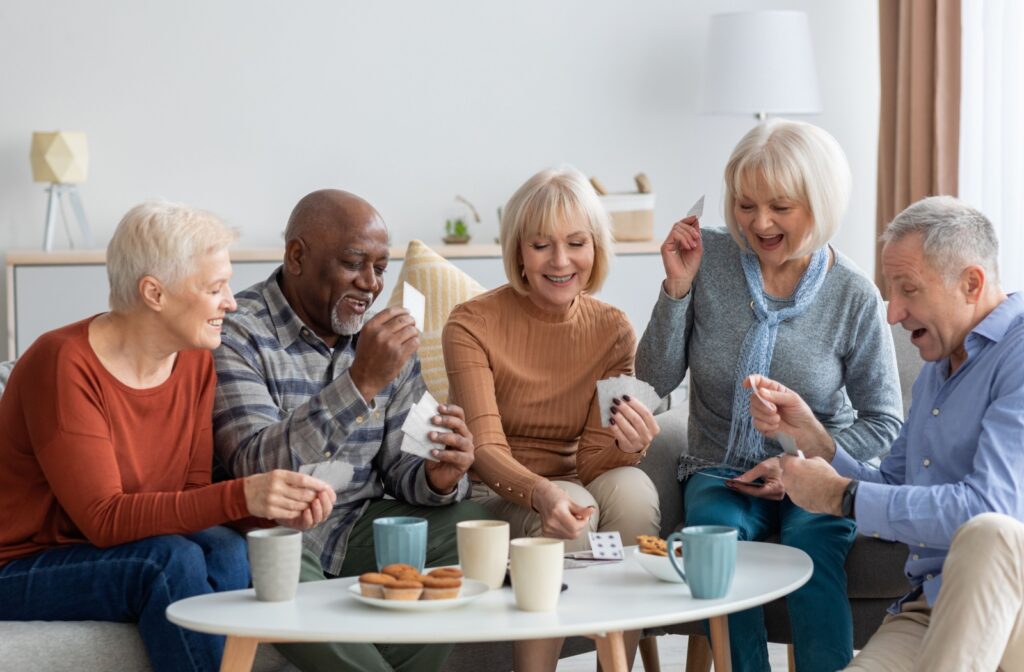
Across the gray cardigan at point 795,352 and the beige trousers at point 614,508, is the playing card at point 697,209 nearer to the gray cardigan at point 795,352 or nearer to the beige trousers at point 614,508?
the gray cardigan at point 795,352

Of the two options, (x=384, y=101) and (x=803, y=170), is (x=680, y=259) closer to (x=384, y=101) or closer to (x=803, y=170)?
(x=803, y=170)

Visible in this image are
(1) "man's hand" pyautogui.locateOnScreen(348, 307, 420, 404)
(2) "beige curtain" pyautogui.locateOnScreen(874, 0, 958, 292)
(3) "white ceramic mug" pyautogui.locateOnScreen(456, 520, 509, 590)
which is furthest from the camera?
(2) "beige curtain" pyautogui.locateOnScreen(874, 0, 958, 292)

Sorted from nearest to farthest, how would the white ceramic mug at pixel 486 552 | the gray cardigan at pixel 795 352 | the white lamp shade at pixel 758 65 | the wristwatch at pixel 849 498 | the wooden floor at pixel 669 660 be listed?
the white ceramic mug at pixel 486 552 < the wristwatch at pixel 849 498 < the gray cardigan at pixel 795 352 < the wooden floor at pixel 669 660 < the white lamp shade at pixel 758 65

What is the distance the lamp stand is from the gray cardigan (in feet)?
8.70

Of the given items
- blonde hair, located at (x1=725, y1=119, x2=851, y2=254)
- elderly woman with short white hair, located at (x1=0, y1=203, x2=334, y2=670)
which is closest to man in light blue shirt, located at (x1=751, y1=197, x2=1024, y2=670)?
blonde hair, located at (x1=725, y1=119, x2=851, y2=254)

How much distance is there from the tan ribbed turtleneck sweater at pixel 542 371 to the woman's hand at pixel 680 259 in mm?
150

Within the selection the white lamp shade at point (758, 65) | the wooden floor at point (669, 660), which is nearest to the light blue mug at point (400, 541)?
the wooden floor at point (669, 660)

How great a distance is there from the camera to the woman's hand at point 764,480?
2434mm

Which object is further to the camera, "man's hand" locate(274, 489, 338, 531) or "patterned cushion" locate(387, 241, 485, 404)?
"patterned cushion" locate(387, 241, 485, 404)

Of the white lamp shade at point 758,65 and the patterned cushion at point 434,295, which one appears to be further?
the white lamp shade at point 758,65

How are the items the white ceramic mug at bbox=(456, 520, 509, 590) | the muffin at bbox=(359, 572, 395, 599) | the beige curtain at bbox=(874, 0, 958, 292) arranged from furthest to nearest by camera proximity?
1. the beige curtain at bbox=(874, 0, 958, 292)
2. the white ceramic mug at bbox=(456, 520, 509, 590)
3. the muffin at bbox=(359, 572, 395, 599)

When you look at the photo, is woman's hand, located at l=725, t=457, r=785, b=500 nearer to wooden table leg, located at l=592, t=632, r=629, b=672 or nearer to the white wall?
wooden table leg, located at l=592, t=632, r=629, b=672

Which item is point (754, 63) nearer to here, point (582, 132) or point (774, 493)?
point (582, 132)

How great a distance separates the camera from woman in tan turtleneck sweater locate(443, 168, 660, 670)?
2.53 metres
